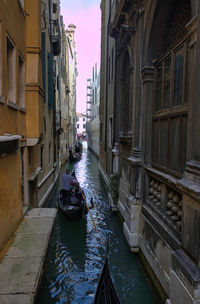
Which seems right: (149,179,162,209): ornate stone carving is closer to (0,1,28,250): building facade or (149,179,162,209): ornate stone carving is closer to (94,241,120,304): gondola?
(94,241,120,304): gondola

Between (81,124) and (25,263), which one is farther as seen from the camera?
(81,124)

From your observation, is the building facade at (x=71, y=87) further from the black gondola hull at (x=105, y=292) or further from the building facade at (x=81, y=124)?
the building facade at (x=81, y=124)

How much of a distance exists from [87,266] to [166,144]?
3142 millimetres

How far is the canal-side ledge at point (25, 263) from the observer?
2.86 metres

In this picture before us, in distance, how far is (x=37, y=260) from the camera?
3.61m

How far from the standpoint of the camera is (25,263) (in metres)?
3.52

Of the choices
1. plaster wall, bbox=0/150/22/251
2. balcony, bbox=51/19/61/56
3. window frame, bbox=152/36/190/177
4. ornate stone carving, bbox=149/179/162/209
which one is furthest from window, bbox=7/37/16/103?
balcony, bbox=51/19/61/56

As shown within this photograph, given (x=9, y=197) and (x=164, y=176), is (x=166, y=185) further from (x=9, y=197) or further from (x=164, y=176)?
(x=9, y=197)

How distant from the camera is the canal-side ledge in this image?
2855 millimetres

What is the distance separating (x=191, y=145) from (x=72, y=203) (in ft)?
17.7

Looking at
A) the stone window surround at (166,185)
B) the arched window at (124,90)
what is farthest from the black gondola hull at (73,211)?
the stone window surround at (166,185)

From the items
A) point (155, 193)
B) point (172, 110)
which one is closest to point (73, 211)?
point (155, 193)

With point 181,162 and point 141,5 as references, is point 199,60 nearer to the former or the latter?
point 181,162

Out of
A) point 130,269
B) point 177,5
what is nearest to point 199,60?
point 177,5
